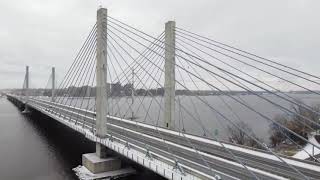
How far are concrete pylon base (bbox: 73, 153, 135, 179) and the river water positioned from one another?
1136 mm

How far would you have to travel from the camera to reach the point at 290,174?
14836mm

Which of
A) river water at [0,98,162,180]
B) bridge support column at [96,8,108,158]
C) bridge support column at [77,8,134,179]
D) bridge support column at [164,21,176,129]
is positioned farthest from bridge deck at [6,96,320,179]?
river water at [0,98,162,180]

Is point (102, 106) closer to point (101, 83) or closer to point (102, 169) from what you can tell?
point (101, 83)

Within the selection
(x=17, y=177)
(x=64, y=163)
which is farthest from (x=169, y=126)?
(x=17, y=177)

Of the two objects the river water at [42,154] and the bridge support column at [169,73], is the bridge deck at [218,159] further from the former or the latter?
the river water at [42,154]

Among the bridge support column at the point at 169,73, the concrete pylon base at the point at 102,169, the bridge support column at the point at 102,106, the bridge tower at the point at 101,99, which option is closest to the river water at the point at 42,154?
the concrete pylon base at the point at 102,169

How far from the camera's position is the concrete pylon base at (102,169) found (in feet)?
78.8

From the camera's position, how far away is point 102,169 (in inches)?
973

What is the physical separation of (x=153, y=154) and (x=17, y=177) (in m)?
15.3

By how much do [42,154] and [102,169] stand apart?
612 inches

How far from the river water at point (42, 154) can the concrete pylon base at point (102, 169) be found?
1.14 meters

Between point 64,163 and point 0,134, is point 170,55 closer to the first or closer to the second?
point 64,163

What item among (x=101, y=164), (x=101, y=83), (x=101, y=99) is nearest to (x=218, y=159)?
(x=101, y=164)

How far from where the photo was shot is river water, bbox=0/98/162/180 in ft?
91.4
